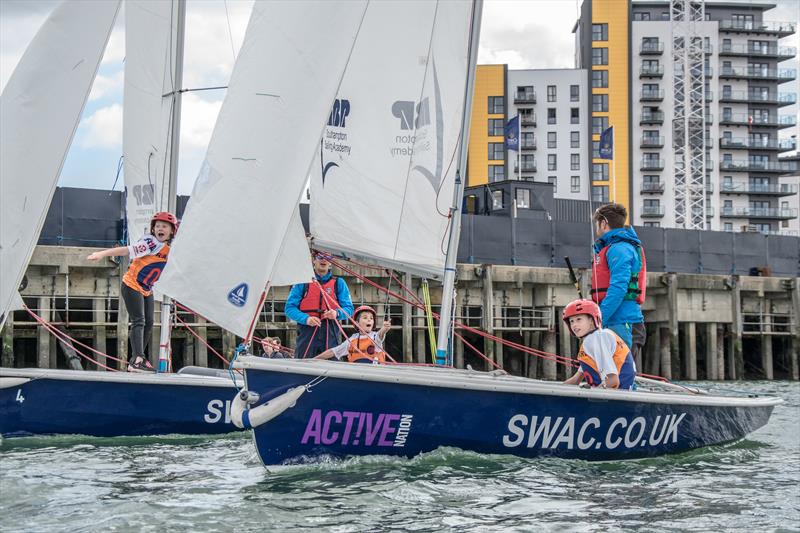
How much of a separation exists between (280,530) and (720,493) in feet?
11.9

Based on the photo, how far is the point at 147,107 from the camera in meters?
12.3

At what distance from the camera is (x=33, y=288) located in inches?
883

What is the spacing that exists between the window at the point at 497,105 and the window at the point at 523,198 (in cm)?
3911

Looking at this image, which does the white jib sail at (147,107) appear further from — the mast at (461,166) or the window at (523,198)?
the window at (523,198)

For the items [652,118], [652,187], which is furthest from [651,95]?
[652,187]

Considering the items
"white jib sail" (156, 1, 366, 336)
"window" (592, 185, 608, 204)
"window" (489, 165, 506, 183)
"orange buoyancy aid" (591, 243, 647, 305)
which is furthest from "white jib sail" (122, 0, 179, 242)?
"window" (592, 185, 608, 204)

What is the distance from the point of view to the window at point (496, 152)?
7596cm

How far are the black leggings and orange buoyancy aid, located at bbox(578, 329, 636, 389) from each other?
5.08 meters

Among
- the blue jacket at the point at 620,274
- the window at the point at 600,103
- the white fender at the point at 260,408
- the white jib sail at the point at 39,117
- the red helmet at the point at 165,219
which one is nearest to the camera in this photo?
the white fender at the point at 260,408

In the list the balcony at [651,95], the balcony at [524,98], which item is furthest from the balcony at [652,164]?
the balcony at [524,98]

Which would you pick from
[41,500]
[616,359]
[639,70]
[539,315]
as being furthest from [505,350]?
[639,70]

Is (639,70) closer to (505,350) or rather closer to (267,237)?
(505,350)

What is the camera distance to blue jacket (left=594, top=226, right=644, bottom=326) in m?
9.34

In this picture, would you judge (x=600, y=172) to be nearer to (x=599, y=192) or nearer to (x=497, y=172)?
(x=599, y=192)
